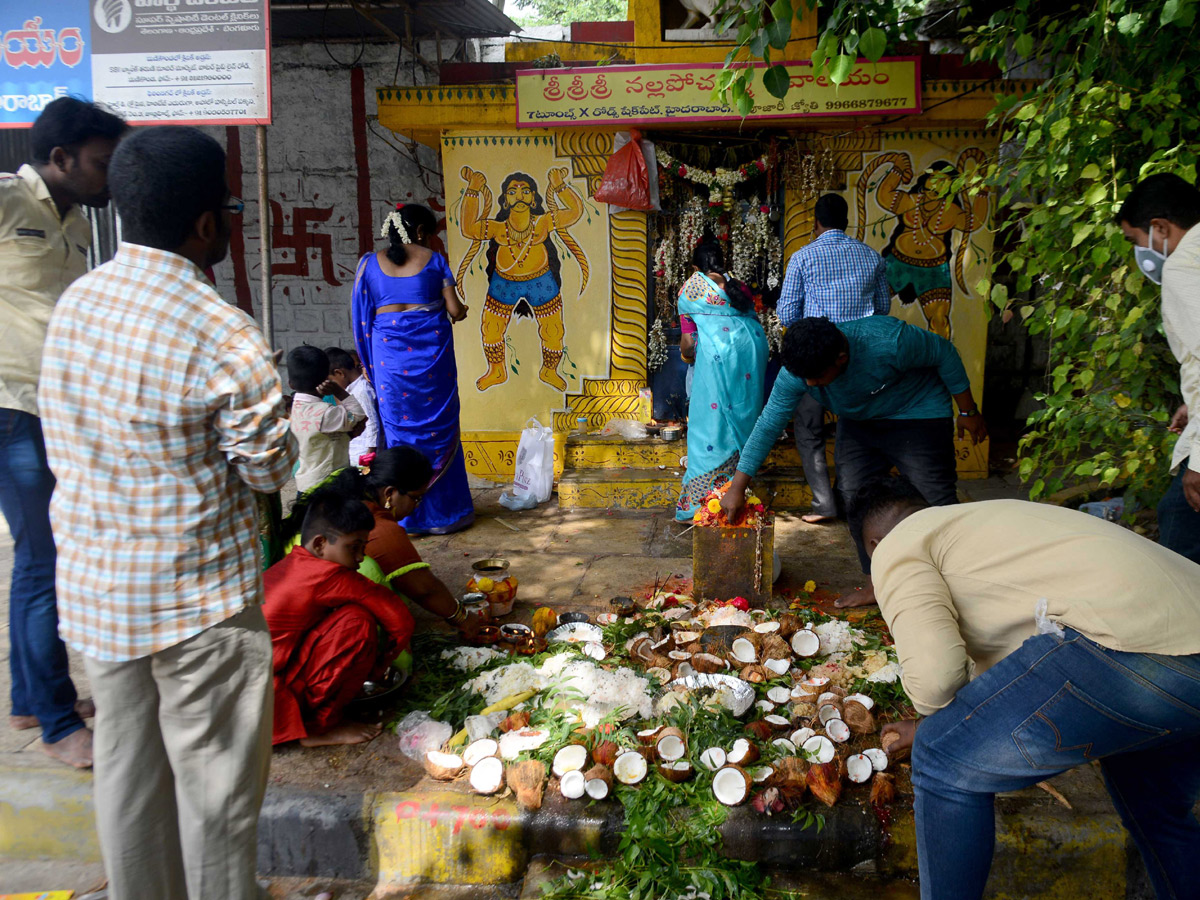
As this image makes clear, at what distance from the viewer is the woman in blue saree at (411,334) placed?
205 inches

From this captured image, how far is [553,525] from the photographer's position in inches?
228

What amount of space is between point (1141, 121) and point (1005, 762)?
9.36 ft

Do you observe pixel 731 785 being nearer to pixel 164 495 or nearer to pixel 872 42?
pixel 164 495

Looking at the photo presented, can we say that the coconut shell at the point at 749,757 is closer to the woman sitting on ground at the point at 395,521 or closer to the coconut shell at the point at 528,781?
the coconut shell at the point at 528,781

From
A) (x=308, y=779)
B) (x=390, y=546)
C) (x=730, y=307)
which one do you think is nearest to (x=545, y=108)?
(x=730, y=307)

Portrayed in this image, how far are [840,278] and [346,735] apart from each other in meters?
3.66

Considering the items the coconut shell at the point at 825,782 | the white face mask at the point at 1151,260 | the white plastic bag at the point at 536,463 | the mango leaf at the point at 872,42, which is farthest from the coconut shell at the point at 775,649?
the white plastic bag at the point at 536,463

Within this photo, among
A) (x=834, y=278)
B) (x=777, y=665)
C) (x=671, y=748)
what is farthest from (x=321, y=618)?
(x=834, y=278)

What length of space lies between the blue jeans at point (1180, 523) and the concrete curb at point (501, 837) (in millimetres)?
984

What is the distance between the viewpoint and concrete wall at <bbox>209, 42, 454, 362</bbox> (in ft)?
26.6

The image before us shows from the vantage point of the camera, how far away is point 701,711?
120 inches

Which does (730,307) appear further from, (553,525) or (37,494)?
(37,494)

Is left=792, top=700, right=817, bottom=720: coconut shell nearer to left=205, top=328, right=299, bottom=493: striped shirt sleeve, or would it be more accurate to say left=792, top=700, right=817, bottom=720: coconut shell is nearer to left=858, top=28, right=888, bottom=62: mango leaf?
left=205, top=328, right=299, bottom=493: striped shirt sleeve

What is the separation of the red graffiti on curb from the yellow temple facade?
3.59 meters
